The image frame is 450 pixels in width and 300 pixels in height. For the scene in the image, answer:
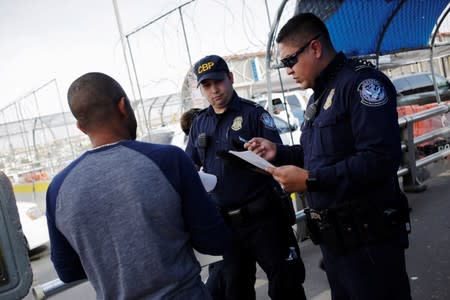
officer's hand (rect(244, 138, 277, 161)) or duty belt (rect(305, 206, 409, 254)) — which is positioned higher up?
officer's hand (rect(244, 138, 277, 161))

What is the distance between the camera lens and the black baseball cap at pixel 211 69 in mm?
2597

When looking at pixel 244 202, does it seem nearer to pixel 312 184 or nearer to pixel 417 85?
pixel 312 184

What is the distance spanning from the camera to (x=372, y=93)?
Answer: 1646 mm

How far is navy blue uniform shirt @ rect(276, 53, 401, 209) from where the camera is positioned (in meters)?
1.62

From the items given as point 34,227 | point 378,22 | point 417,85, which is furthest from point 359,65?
point 417,85

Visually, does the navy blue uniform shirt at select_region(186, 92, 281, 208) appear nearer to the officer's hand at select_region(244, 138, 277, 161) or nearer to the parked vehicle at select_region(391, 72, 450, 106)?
the officer's hand at select_region(244, 138, 277, 161)

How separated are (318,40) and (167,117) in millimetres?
12686

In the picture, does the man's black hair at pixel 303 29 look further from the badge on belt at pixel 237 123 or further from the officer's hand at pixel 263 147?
the badge on belt at pixel 237 123

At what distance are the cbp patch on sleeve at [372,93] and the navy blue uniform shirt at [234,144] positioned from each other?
89cm

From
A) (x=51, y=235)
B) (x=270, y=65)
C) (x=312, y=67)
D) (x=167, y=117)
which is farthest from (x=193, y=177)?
(x=167, y=117)

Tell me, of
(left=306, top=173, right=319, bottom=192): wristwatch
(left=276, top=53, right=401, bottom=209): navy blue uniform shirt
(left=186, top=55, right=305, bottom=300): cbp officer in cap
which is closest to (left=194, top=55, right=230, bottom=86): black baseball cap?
(left=186, top=55, right=305, bottom=300): cbp officer in cap

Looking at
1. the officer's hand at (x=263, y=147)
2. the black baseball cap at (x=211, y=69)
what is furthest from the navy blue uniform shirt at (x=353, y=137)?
the black baseball cap at (x=211, y=69)

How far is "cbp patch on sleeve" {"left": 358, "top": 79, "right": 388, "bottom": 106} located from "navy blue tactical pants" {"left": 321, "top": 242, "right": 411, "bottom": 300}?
0.64m

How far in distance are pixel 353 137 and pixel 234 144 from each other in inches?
35.1
